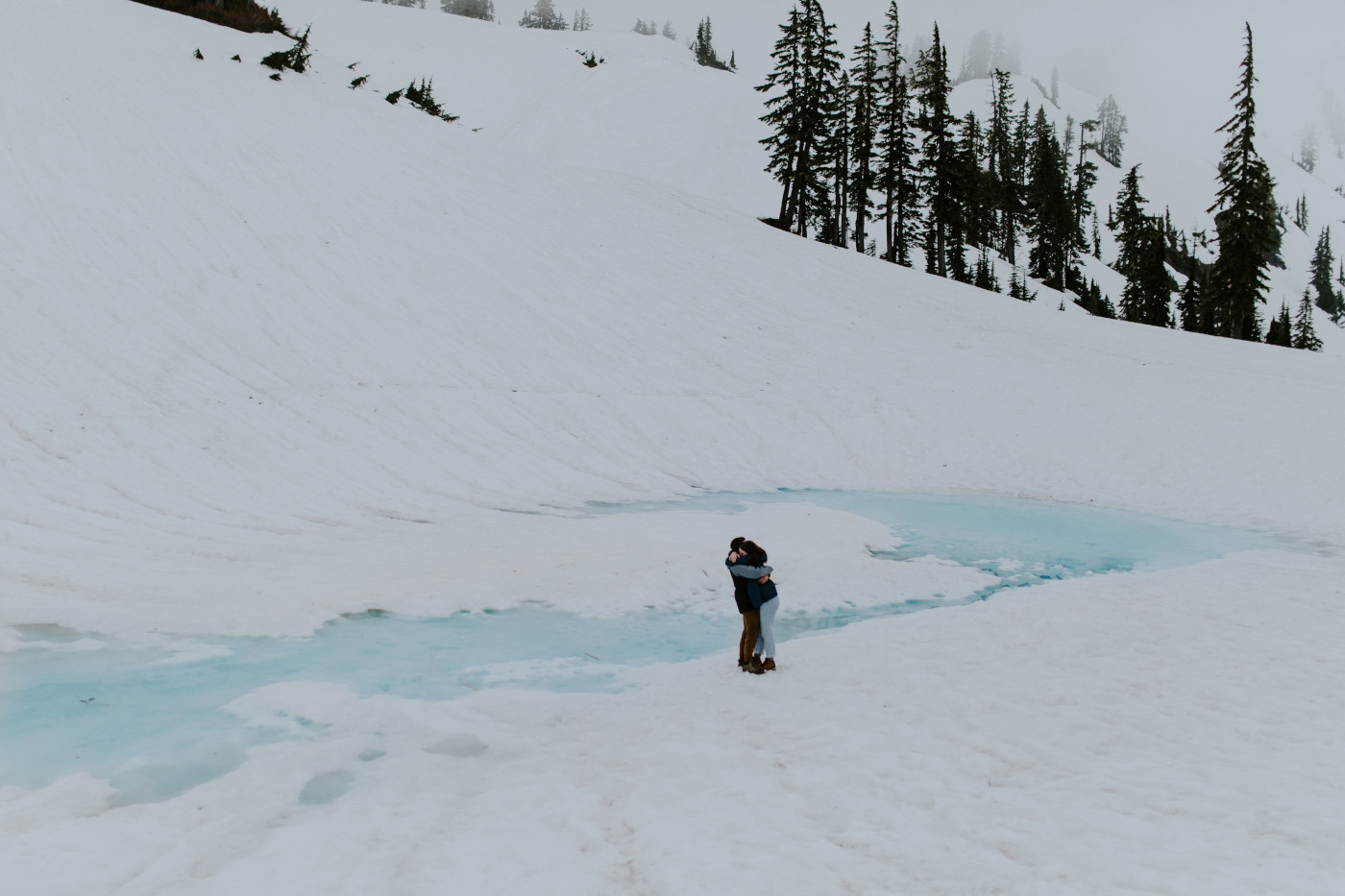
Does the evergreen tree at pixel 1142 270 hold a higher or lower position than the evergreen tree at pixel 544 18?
lower

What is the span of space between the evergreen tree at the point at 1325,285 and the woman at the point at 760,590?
137596 millimetres

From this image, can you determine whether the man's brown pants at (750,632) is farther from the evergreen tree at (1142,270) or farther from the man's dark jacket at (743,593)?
the evergreen tree at (1142,270)

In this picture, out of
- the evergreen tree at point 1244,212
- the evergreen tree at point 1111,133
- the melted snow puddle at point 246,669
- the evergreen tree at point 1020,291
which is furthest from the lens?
the evergreen tree at point 1111,133

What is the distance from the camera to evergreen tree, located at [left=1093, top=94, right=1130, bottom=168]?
14840 cm

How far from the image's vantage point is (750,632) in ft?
25.9

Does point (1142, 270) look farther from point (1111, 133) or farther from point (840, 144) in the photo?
point (1111, 133)

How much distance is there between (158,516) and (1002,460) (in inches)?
709

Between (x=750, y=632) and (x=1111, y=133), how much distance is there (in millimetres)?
193561

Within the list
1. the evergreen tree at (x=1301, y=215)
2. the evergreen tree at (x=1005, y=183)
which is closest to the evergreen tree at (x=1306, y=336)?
the evergreen tree at (x=1005, y=183)

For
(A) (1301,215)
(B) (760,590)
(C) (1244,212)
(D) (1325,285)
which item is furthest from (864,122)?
(A) (1301,215)

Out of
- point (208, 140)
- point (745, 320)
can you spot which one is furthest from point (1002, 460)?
point (208, 140)

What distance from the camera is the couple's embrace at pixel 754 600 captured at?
25.6ft

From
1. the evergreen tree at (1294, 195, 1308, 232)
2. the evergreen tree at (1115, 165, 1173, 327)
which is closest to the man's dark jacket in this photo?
the evergreen tree at (1115, 165, 1173, 327)

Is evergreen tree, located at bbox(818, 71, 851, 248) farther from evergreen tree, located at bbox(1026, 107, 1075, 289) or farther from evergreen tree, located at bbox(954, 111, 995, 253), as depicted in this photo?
evergreen tree, located at bbox(1026, 107, 1075, 289)
